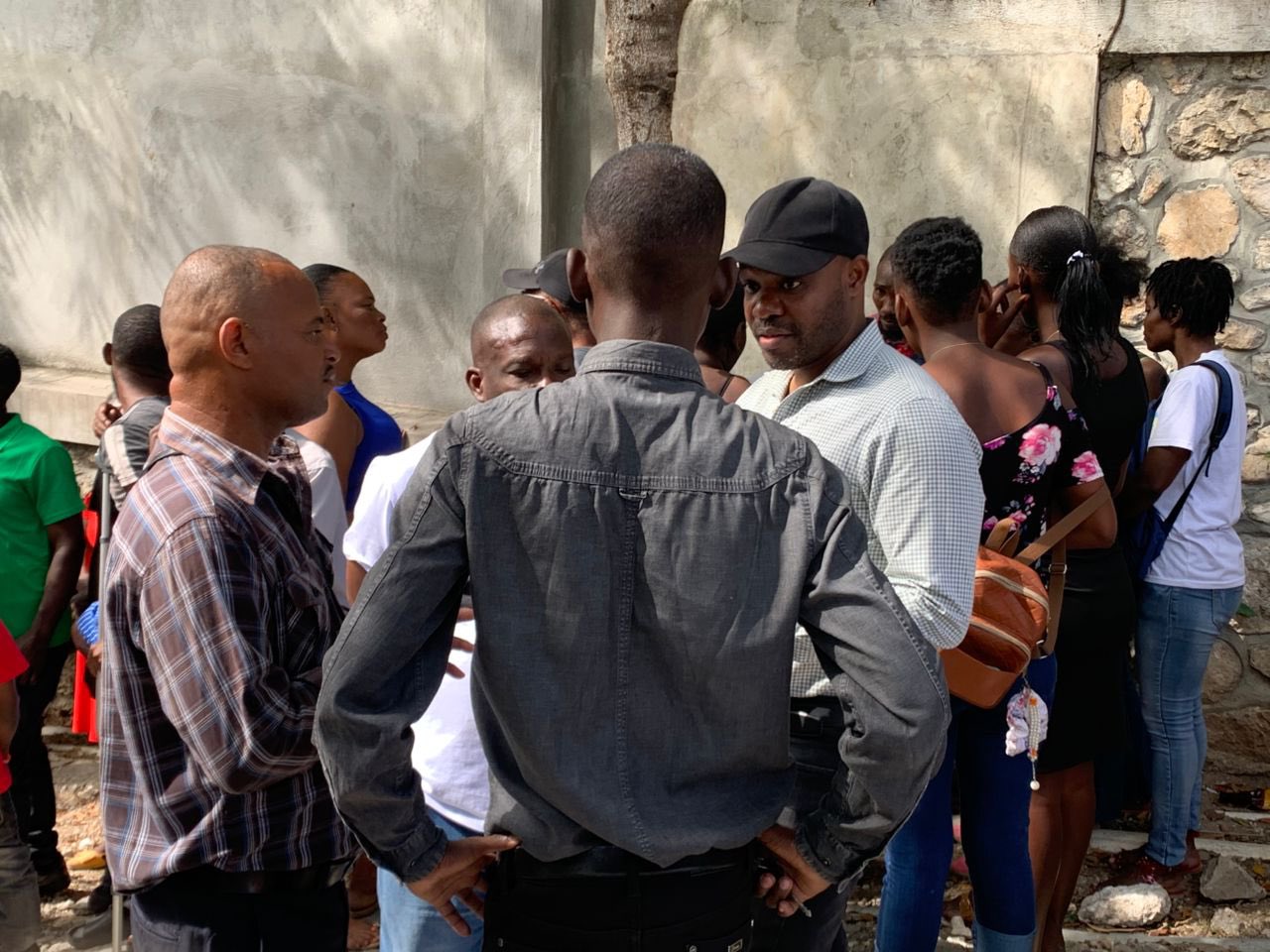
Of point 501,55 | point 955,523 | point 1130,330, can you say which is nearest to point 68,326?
point 501,55

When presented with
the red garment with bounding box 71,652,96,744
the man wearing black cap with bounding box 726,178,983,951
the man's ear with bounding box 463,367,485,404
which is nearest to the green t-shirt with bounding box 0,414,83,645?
the red garment with bounding box 71,652,96,744

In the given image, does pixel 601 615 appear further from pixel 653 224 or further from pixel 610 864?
pixel 653 224

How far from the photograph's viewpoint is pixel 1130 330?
5176mm

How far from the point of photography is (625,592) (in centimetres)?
175

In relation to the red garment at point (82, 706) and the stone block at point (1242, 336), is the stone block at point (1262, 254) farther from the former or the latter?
the red garment at point (82, 706)

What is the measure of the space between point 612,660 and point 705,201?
650mm

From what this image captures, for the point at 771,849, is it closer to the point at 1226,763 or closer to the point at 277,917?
the point at 277,917

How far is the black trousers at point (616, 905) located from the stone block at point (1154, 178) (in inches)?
161

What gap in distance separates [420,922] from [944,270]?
2054mm

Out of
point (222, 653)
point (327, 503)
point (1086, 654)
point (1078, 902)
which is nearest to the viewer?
point (222, 653)

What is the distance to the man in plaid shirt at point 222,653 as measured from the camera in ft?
6.84

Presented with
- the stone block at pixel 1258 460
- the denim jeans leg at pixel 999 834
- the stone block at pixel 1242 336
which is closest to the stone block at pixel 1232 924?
the denim jeans leg at pixel 999 834

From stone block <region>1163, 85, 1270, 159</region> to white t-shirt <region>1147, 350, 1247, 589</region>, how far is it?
0.98m

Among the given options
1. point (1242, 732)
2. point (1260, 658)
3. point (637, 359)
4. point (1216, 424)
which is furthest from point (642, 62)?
point (1242, 732)
